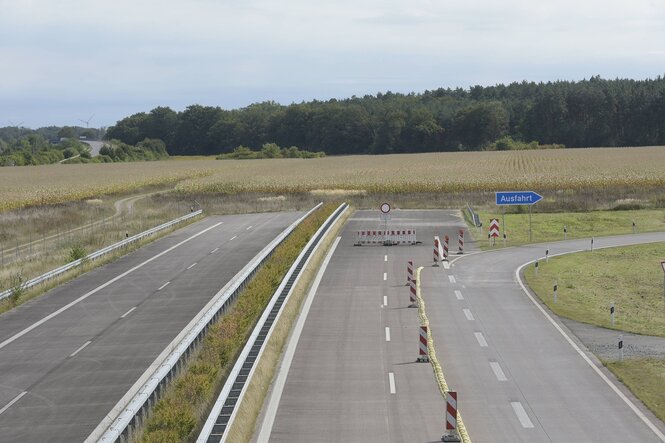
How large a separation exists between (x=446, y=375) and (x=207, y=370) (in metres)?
6.51

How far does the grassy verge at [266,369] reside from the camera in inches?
711

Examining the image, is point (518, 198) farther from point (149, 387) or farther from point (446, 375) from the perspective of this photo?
point (149, 387)

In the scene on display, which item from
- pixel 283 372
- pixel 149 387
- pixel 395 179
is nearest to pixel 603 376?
pixel 283 372

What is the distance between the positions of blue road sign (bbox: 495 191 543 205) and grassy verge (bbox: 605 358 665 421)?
27379mm

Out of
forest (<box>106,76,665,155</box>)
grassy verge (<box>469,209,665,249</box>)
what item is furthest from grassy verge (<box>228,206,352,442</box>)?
forest (<box>106,76,665,155</box>)

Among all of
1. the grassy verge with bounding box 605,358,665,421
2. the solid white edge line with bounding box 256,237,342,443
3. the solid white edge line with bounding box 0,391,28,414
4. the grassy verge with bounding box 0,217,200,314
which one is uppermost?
the grassy verge with bounding box 0,217,200,314

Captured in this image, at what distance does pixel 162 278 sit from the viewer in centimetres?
3869

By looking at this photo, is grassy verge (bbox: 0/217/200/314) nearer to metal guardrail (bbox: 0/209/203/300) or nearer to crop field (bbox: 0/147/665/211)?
metal guardrail (bbox: 0/209/203/300)

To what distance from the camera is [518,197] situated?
171 ft

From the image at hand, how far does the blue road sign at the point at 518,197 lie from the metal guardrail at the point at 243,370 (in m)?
19.7

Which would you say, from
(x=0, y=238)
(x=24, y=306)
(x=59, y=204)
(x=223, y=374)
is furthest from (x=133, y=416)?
(x=59, y=204)

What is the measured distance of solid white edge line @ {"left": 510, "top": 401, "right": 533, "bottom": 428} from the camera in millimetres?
19047

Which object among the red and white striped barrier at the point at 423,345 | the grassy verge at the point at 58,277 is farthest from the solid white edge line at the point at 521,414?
the grassy verge at the point at 58,277

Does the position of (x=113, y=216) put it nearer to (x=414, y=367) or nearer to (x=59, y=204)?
(x=59, y=204)
